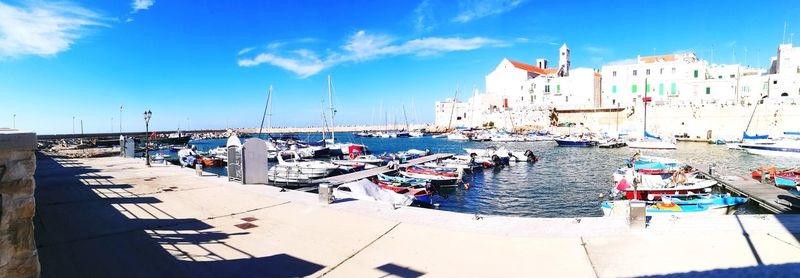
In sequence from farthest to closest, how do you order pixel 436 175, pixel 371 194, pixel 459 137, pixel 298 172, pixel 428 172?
pixel 459 137 < pixel 428 172 < pixel 436 175 < pixel 298 172 < pixel 371 194

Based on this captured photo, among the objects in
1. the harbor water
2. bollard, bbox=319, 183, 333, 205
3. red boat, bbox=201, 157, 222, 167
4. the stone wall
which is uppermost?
the stone wall

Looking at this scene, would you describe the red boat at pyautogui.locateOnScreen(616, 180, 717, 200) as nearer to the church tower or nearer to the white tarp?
the white tarp

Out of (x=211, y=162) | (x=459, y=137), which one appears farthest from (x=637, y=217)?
(x=459, y=137)

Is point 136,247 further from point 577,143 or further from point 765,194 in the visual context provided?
point 577,143

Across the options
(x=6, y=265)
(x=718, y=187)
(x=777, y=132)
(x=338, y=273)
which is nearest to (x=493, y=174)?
(x=718, y=187)

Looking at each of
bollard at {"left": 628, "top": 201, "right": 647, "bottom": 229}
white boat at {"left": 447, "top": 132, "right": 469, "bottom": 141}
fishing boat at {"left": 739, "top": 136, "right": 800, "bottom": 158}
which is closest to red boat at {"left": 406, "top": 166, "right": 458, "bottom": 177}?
bollard at {"left": 628, "top": 201, "right": 647, "bottom": 229}

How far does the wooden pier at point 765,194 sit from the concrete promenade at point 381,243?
750 centimetres

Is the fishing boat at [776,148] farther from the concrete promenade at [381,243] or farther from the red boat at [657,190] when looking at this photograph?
the concrete promenade at [381,243]

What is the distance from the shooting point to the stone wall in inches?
150

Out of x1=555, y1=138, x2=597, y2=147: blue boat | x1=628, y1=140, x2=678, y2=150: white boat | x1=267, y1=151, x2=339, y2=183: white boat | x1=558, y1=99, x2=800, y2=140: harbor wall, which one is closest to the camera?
x1=267, y1=151, x2=339, y2=183: white boat

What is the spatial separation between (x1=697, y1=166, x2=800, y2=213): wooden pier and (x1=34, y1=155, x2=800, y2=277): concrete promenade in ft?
24.6

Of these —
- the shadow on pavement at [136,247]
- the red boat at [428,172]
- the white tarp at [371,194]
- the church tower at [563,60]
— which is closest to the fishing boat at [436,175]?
the red boat at [428,172]

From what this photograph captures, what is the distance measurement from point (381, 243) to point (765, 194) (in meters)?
18.7

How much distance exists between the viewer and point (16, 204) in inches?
154
